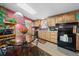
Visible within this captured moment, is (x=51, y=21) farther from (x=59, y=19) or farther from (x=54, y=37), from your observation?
(x=54, y=37)

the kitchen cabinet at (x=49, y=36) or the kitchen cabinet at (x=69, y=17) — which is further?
the kitchen cabinet at (x=49, y=36)

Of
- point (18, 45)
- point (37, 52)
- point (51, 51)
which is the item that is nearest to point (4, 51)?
point (18, 45)

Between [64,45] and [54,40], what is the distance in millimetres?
179

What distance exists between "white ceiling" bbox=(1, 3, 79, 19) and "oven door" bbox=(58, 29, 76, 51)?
34cm

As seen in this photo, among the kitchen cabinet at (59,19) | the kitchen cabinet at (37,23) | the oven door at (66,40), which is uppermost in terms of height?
the kitchen cabinet at (59,19)

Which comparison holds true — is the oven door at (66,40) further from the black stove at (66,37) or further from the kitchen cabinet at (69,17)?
the kitchen cabinet at (69,17)

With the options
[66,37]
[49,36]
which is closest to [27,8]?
[49,36]

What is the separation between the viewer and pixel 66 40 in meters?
1.76

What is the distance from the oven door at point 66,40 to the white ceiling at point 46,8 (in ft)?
1.13

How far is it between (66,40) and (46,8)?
0.60 meters

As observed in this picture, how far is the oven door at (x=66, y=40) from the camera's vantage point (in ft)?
5.59

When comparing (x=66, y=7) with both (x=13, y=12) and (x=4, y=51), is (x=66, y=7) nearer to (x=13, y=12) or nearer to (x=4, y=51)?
(x=13, y=12)

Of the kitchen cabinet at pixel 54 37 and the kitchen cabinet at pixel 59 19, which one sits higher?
the kitchen cabinet at pixel 59 19

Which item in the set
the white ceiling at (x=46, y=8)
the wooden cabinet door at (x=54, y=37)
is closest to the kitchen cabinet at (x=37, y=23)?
the white ceiling at (x=46, y=8)
